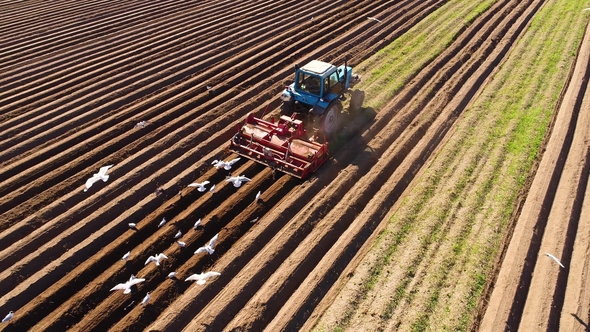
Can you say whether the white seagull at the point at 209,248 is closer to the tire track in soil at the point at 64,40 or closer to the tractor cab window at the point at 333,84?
the tractor cab window at the point at 333,84

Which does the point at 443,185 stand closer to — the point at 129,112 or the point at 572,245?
the point at 572,245

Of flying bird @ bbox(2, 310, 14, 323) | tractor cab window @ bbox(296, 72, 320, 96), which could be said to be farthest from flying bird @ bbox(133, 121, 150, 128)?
flying bird @ bbox(2, 310, 14, 323)

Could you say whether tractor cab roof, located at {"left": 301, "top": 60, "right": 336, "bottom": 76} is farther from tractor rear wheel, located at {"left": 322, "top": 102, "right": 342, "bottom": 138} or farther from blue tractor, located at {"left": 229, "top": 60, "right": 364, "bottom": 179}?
tractor rear wheel, located at {"left": 322, "top": 102, "right": 342, "bottom": 138}

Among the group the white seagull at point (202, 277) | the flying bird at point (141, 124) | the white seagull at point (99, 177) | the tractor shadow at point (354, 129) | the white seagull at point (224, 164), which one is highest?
the tractor shadow at point (354, 129)

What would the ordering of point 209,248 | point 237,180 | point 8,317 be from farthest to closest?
1. point 237,180
2. point 209,248
3. point 8,317

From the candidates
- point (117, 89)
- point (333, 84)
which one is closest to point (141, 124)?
point (117, 89)

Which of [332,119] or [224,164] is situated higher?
[332,119]

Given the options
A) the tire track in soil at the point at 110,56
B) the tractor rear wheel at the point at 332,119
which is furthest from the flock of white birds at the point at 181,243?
the tire track in soil at the point at 110,56

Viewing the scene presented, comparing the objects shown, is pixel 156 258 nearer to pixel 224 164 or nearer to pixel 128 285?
pixel 128 285
